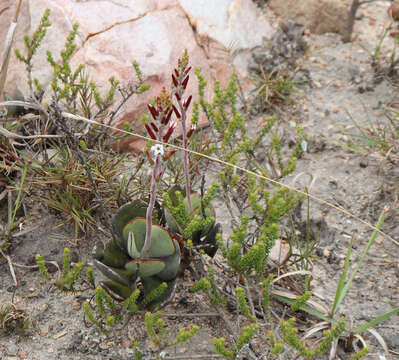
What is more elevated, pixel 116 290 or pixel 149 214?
pixel 149 214

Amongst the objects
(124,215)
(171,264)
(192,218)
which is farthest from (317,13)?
(171,264)

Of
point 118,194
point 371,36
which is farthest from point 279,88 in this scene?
point 118,194

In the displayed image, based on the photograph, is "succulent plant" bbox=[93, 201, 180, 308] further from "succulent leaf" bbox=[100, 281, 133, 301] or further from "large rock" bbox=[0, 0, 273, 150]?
"large rock" bbox=[0, 0, 273, 150]

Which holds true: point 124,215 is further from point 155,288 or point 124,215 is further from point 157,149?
point 157,149

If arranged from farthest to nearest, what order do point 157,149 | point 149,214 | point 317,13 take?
point 317,13, point 149,214, point 157,149

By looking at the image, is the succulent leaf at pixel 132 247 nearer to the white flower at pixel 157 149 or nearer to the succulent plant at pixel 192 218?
the succulent plant at pixel 192 218

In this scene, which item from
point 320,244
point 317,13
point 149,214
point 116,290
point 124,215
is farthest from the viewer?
point 317,13

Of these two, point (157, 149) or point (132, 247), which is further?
point (132, 247)
